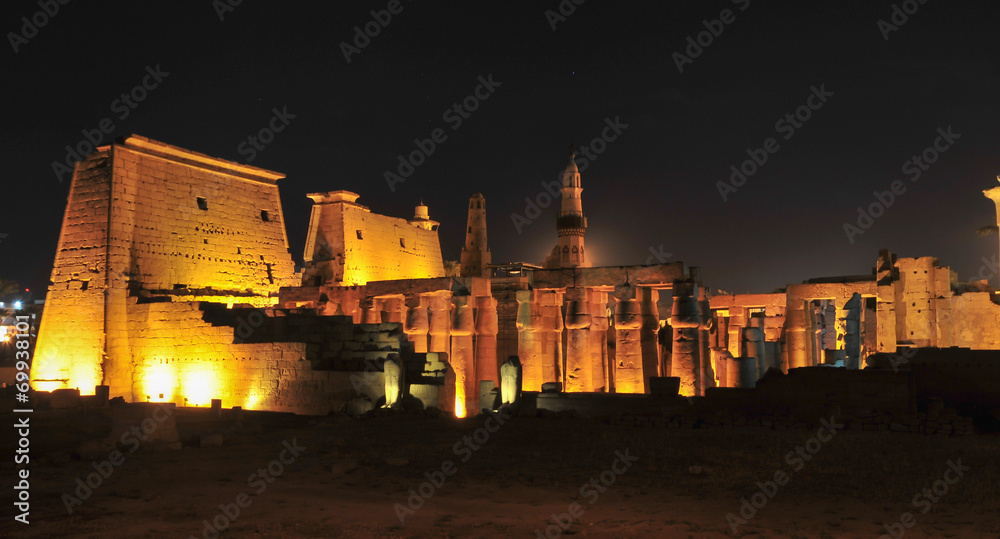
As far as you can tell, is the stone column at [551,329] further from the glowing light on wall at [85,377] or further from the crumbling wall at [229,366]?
the glowing light on wall at [85,377]

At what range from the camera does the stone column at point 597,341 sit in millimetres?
21516

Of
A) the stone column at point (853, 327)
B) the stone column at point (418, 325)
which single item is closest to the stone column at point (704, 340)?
the stone column at point (853, 327)

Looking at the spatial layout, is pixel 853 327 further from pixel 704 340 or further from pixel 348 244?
pixel 348 244

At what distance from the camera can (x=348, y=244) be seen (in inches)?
1220

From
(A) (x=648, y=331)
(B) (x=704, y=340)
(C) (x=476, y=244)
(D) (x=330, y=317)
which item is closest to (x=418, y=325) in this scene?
(D) (x=330, y=317)

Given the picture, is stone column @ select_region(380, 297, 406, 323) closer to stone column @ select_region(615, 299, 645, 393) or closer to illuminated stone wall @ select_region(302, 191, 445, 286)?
illuminated stone wall @ select_region(302, 191, 445, 286)

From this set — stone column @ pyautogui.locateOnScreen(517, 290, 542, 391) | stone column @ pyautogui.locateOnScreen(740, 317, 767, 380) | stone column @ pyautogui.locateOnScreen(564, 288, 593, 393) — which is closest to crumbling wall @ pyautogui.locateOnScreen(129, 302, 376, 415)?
stone column @ pyautogui.locateOnScreen(517, 290, 542, 391)

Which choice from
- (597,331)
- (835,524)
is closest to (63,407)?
(597,331)

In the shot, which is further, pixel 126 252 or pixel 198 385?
pixel 126 252

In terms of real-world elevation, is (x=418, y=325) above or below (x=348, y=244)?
below

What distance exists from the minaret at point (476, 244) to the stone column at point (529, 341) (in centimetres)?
2031

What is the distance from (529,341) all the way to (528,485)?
13394 millimetres

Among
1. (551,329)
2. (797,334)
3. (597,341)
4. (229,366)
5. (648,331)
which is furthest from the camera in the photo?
(797,334)

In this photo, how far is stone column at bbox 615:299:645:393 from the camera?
20656 mm
